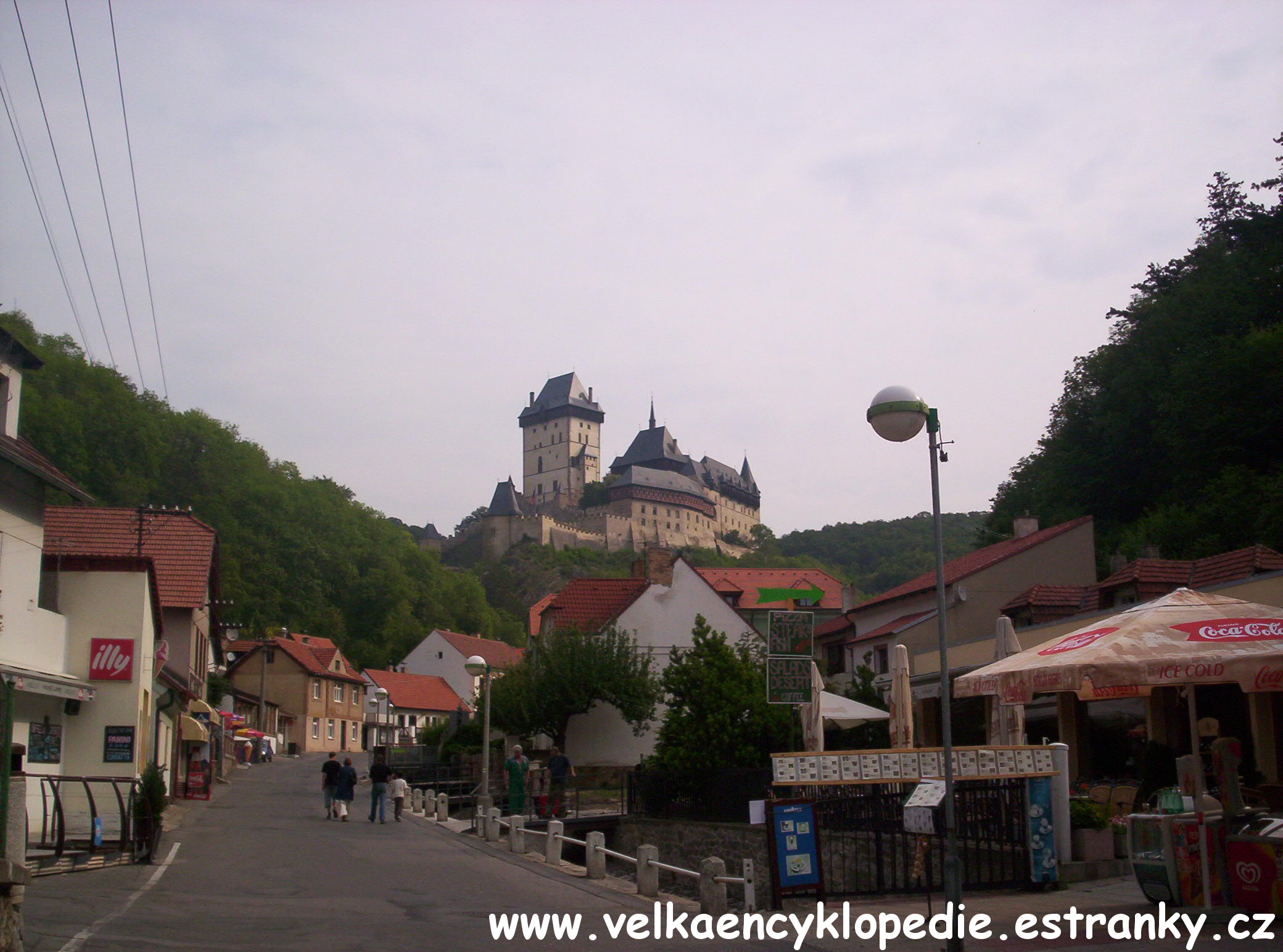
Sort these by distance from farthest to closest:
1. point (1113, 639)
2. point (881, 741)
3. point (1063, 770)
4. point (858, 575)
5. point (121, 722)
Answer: point (858, 575), point (881, 741), point (121, 722), point (1063, 770), point (1113, 639)

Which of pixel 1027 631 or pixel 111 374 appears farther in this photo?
pixel 111 374

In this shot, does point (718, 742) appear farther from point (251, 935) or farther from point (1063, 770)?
point (251, 935)

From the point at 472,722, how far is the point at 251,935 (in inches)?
1328

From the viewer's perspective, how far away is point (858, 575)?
458ft

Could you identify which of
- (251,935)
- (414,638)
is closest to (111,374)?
(414,638)

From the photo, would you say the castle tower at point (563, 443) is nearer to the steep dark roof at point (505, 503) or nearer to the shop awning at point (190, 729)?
the steep dark roof at point (505, 503)

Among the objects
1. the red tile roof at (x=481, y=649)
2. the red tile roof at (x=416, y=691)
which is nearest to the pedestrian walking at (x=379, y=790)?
the red tile roof at (x=416, y=691)

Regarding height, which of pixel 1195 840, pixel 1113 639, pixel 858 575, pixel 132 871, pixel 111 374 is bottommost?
pixel 132 871

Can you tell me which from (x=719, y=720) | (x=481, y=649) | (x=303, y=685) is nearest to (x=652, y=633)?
(x=719, y=720)

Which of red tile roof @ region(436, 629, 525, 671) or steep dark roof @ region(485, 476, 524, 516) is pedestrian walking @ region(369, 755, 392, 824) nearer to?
red tile roof @ region(436, 629, 525, 671)

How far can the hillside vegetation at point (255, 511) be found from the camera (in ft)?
268

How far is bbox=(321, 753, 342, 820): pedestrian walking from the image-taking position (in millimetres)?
26562

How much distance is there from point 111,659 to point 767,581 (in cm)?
5752

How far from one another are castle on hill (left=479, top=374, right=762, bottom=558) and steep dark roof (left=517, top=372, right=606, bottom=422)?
143 mm
